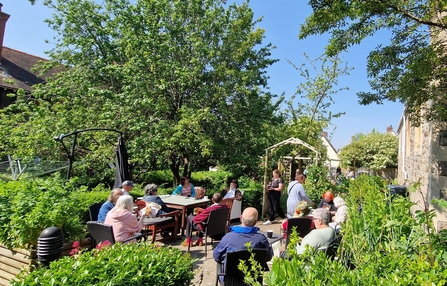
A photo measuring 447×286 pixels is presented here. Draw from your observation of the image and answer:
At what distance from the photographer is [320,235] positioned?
3600 mm

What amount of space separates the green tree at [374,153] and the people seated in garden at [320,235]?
26.2 meters

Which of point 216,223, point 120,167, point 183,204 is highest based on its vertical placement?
point 120,167

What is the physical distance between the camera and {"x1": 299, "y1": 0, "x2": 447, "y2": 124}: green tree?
3.89m

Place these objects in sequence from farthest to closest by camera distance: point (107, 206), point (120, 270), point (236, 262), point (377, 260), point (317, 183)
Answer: point (317, 183) < point (107, 206) < point (236, 262) < point (120, 270) < point (377, 260)

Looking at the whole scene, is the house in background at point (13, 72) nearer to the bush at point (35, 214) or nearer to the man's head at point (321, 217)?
the bush at point (35, 214)

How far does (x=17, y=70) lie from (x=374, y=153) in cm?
2944

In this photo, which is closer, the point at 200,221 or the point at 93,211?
the point at 93,211

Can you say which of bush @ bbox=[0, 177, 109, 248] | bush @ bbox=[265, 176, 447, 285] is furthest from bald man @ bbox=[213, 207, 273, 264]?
bush @ bbox=[0, 177, 109, 248]

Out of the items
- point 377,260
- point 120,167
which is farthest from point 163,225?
point 377,260

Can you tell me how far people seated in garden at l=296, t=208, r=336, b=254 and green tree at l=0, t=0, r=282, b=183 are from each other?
6.14 m

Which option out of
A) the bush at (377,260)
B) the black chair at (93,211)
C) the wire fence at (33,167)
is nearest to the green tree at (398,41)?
the bush at (377,260)

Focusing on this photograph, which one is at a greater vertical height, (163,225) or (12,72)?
(12,72)

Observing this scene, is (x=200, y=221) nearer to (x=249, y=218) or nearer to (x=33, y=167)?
(x=249, y=218)

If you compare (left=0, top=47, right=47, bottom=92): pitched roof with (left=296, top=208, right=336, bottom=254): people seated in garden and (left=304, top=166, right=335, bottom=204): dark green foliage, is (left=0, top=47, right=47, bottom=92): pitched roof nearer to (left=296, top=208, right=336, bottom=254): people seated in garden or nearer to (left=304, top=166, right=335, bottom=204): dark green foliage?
(left=304, top=166, right=335, bottom=204): dark green foliage
